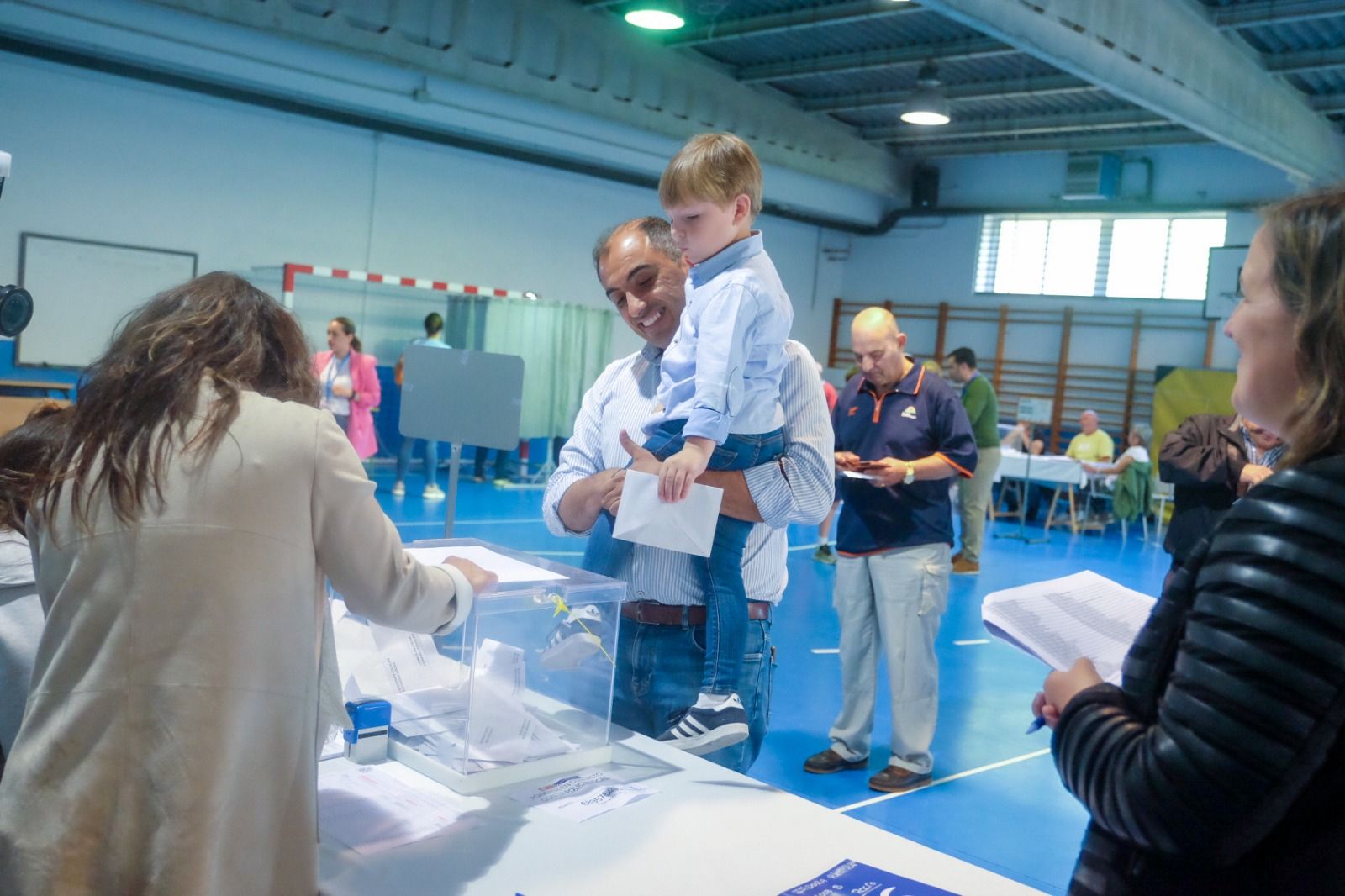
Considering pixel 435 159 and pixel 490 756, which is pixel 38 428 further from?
pixel 435 159

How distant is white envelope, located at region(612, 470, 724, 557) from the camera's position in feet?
6.19

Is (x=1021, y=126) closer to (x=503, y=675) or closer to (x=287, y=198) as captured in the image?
(x=287, y=198)

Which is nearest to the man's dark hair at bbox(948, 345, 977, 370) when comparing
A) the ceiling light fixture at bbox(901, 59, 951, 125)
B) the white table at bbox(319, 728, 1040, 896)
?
the ceiling light fixture at bbox(901, 59, 951, 125)

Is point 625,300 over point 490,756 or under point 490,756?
over

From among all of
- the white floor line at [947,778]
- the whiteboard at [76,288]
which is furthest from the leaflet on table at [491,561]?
the whiteboard at [76,288]

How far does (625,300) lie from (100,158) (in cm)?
976

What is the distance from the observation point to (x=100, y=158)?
10109mm

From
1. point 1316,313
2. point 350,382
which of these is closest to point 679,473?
point 1316,313

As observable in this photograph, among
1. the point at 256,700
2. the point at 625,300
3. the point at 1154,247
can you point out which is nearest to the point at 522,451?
the point at 1154,247

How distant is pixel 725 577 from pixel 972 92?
1232 cm

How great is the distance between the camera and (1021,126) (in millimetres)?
14234

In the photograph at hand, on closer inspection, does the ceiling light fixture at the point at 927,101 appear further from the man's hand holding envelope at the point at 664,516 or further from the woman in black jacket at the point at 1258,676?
the woman in black jacket at the point at 1258,676

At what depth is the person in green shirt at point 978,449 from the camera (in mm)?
8211

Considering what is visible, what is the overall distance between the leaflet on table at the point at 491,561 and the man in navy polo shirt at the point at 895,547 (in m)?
2.58
